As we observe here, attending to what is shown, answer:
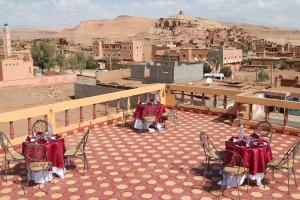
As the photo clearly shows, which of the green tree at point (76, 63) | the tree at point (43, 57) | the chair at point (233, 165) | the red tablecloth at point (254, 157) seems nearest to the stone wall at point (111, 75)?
the tree at point (43, 57)

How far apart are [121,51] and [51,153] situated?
70887 mm

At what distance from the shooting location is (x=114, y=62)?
7256cm

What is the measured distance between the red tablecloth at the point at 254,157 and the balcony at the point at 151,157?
1.21 feet

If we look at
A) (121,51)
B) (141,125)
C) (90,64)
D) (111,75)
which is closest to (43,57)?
(111,75)

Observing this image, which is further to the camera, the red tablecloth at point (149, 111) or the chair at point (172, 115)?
the chair at point (172, 115)

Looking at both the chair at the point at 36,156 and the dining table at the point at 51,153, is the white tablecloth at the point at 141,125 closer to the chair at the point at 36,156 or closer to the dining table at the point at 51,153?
the dining table at the point at 51,153

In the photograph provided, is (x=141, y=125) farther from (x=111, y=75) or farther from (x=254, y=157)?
(x=111, y=75)

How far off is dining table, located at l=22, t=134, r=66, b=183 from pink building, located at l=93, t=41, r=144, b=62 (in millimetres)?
67172

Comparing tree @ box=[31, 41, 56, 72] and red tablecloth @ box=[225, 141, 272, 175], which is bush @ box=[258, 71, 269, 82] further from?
red tablecloth @ box=[225, 141, 272, 175]

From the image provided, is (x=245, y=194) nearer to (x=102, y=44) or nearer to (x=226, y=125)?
(x=226, y=125)

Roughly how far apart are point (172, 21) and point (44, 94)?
427 ft

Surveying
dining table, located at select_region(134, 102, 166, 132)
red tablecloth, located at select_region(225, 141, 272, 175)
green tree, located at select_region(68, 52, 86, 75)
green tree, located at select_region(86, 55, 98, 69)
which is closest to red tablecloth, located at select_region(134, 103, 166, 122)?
dining table, located at select_region(134, 102, 166, 132)

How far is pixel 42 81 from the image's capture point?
45531 millimetres

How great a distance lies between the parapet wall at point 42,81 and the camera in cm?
4212
